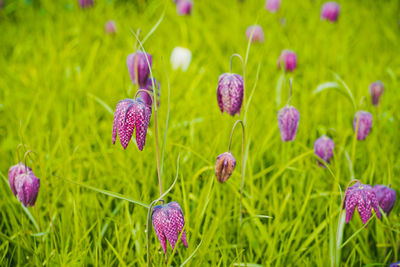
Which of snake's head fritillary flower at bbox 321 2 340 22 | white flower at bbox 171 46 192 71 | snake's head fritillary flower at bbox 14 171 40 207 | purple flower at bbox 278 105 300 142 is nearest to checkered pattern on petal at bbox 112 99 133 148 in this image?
snake's head fritillary flower at bbox 14 171 40 207

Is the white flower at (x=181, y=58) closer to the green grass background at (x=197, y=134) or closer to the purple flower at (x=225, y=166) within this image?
the green grass background at (x=197, y=134)

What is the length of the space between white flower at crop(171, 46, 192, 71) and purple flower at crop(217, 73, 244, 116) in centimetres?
143

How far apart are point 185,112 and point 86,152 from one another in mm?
557

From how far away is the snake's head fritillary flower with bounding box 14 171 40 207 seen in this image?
4.25ft

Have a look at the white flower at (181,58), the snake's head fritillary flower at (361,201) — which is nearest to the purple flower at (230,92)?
the snake's head fritillary flower at (361,201)

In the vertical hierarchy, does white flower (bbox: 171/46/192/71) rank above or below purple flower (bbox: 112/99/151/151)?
above

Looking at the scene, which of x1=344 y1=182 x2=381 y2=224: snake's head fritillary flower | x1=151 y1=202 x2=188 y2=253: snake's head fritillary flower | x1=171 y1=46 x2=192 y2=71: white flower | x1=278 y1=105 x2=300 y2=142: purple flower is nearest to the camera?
x1=151 y1=202 x2=188 y2=253: snake's head fritillary flower

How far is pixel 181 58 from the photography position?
106 inches

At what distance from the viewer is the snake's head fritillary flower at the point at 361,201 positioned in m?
1.16

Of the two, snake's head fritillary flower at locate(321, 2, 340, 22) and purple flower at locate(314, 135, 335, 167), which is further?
snake's head fritillary flower at locate(321, 2, 340, 22)

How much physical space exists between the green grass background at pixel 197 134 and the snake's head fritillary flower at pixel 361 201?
8 centimetres

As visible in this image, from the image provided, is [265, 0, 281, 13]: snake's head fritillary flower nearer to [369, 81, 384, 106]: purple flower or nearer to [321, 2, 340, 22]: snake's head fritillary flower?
[321, 2, 340, 22]: snake's head fritillary flower

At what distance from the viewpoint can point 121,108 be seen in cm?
108

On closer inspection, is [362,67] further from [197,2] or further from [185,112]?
[197,2]
